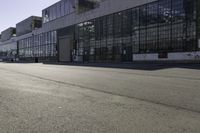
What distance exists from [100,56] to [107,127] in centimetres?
5635

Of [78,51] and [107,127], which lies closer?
[107,127]

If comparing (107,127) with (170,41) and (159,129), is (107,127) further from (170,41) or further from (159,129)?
(170,41)

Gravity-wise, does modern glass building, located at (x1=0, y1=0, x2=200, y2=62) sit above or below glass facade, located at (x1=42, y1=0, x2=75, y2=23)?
below

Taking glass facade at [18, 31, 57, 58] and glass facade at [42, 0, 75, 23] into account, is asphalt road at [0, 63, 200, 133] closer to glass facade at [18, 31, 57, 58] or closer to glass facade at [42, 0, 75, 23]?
glass facade at [42, 0, 75, 23]

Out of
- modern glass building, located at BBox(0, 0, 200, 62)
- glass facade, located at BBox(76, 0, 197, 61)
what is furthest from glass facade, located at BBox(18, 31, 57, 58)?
glass facade, located at BBox(76, 0, 197, 61)

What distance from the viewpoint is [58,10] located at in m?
81.7

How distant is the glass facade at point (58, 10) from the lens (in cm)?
7465

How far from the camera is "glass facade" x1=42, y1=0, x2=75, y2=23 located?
245 ft

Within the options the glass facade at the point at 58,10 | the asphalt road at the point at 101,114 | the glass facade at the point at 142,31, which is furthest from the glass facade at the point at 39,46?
the asphalt road at the point at 101,114

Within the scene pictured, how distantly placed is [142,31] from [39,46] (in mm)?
52897

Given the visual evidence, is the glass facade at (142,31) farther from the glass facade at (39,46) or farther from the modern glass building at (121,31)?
the glass facade at (39,46)

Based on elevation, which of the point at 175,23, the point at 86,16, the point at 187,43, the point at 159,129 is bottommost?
the point at 159,129

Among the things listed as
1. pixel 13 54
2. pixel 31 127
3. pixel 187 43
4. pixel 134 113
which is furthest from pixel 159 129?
pixel 13 54

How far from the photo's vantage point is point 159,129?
5770 millimetres
